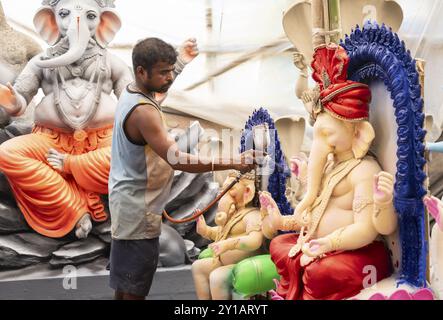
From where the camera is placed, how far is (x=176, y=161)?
193 cm

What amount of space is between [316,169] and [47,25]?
2.86 meters

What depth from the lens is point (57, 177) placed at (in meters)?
4.06

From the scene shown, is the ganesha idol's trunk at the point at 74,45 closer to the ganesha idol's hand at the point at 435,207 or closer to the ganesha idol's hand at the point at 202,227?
the ganesha idol's hand at the point at 202,227

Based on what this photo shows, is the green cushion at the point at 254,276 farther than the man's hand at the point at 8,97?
No

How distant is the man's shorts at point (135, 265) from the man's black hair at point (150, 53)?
571 millimetres

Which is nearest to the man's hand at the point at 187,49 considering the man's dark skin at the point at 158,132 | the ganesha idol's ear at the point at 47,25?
the man's dark skin at the point at 158,132

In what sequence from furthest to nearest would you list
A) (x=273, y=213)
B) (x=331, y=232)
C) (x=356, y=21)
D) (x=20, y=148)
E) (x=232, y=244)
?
(x=20, y=148), (x=356, y=21), (x=232, y=244), (x=273, y=213), (x=331, y=232)

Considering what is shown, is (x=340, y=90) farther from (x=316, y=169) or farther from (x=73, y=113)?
(x=73, y=113)

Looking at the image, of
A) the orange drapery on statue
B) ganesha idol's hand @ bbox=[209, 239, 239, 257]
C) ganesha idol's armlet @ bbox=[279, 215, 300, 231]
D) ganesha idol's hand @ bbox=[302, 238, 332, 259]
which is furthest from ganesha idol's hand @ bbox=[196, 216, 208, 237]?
the orange drapery on statue

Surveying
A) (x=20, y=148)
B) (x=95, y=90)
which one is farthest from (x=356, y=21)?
(x=20, y=148)

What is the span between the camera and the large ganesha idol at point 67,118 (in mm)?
4027

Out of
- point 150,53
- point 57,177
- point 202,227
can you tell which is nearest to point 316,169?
point 150,53

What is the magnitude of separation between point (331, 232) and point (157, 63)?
2.54 ft

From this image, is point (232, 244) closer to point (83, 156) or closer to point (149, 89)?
Result: point (149, 89)
